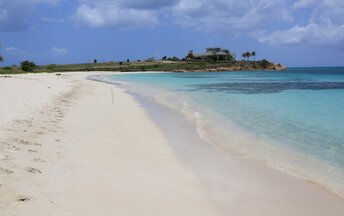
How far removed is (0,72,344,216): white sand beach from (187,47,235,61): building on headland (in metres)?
147

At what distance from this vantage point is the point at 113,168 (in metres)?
8.91

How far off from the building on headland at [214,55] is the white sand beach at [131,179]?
147 meters

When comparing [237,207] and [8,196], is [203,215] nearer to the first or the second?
[237,207]

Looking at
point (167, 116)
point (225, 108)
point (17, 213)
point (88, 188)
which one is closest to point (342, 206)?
point (88, 188)

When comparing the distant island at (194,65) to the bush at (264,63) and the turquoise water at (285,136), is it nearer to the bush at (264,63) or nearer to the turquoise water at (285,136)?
the bush at (264,63)

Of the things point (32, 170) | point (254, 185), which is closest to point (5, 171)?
point (32, 170)

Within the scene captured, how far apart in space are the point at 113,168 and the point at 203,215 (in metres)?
3.13

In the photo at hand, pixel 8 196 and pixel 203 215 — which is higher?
pixel 8 196

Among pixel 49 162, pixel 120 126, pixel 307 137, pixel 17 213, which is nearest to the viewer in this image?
pixel 17 213

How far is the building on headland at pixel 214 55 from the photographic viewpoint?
516 ft

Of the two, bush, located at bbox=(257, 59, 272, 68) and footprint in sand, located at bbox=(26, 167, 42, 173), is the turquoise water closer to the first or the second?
footprint in sand, located at bbox=(26, 167, 42, 173)

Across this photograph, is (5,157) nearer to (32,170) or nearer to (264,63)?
(32,170)

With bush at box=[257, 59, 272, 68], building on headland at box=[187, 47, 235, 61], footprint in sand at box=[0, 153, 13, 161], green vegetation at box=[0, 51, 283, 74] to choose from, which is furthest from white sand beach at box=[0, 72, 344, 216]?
bush at box=[257, 59, 272, 68]

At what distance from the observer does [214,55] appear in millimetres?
157125
